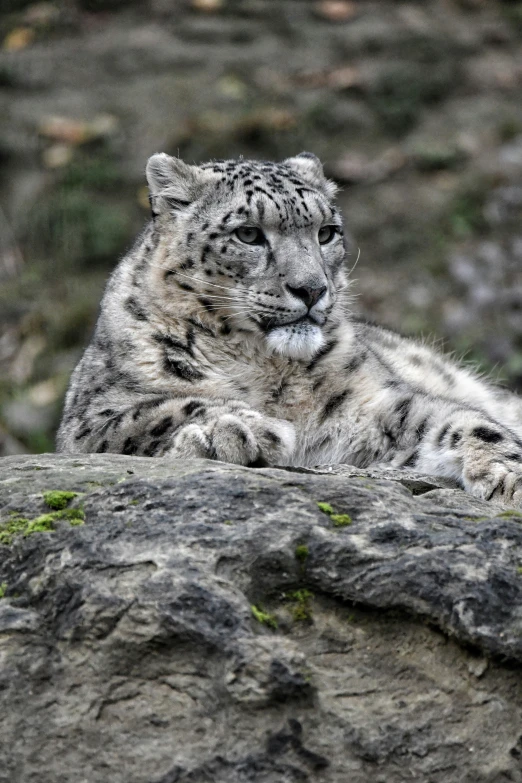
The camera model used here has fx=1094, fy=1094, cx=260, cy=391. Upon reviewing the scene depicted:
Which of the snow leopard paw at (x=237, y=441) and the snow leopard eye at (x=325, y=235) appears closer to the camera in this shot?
the snow leopard paw at (x=237, y=441)

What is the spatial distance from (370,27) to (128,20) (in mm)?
3385

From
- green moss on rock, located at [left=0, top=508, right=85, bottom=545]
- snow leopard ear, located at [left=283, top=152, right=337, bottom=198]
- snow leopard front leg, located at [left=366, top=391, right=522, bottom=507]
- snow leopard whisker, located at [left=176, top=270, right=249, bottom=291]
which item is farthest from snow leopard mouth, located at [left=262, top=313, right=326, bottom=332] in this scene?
green moss on rock, located at [left=0, top=508, right=85, bottom=545]

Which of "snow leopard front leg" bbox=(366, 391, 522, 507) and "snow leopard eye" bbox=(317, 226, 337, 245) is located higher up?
"snow leopard eye" bbox=(317, 226, 337, 245)

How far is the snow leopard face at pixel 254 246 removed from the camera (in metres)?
5.75

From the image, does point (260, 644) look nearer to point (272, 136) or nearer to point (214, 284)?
point (214, 284)

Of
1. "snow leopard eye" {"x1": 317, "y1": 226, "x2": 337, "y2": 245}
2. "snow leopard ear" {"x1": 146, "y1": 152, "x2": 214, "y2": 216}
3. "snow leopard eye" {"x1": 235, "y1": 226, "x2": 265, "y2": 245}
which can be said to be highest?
"snow leopard ear" {"x1": 146, "y1": 152, "x2": 214, "y2": 216}

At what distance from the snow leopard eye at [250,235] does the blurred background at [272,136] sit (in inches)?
198

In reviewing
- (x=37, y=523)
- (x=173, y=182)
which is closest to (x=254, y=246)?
(x=173, y=182)

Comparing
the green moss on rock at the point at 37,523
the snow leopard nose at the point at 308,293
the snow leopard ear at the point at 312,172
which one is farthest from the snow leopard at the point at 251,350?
the green moss on rock at the point at 37,523

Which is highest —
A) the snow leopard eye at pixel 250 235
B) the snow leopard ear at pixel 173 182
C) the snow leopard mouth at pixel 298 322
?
the snow leopard ear at pixel 173 182

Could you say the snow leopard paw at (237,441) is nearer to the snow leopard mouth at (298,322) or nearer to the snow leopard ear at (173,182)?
the snow leopard mouth at (298,322)

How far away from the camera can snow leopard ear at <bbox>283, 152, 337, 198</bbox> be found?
672cm

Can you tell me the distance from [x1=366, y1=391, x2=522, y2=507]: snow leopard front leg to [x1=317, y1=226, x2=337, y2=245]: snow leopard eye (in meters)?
0.99

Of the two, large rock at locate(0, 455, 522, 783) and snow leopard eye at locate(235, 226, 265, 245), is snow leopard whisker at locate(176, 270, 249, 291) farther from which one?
large rock at locate(0, 455, 522, 783)
